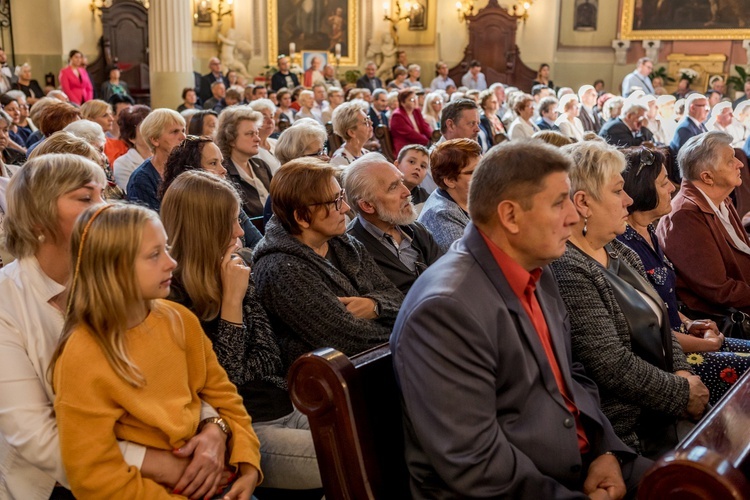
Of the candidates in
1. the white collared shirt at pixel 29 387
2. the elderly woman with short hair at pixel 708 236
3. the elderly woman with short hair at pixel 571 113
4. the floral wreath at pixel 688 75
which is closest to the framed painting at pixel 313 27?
the floral wreath at pixel 688 75

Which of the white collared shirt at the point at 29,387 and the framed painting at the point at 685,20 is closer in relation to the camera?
the white collared shirt at the point at 29,387

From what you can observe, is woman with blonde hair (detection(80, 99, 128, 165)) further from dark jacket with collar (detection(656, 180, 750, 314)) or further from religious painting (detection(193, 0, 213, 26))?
religious painting (detection(193, 0, 213, 26))

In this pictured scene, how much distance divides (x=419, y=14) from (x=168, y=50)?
8.94 m

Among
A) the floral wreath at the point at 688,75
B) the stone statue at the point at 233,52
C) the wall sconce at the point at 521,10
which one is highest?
the wall sconce at the point at 521,10

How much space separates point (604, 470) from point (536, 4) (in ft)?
59.5

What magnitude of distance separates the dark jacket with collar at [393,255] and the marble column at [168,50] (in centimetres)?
908

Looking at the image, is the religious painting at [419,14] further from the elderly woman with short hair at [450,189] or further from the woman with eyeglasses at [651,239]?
the woman with eyeglasses at [651,239]

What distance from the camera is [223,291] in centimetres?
231

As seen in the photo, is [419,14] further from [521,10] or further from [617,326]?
[617,326]

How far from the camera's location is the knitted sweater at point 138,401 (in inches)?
70.8

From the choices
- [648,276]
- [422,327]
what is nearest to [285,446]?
[422,327]

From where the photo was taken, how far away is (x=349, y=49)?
1886cm

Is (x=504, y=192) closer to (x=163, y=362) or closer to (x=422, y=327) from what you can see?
(x=422, y=327)

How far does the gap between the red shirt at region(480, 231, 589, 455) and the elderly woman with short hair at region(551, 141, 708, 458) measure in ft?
1.19
